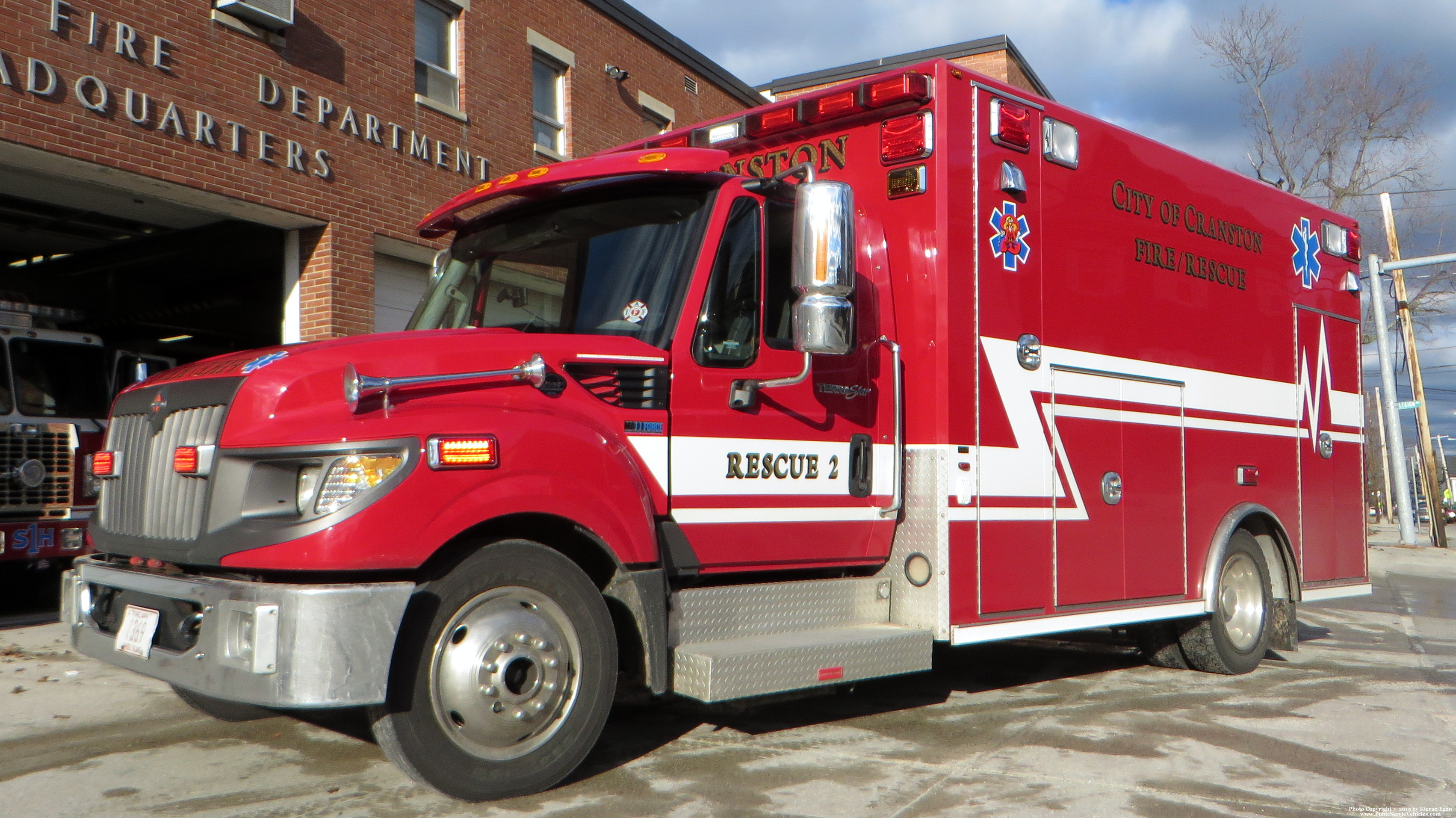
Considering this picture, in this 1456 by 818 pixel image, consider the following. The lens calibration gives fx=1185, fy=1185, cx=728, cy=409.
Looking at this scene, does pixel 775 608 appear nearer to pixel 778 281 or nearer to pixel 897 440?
pixel 897 440

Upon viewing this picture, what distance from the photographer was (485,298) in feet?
17.9

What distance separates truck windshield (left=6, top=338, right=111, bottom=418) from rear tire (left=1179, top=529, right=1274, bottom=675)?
8.99m

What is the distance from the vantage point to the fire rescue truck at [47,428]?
9320mm

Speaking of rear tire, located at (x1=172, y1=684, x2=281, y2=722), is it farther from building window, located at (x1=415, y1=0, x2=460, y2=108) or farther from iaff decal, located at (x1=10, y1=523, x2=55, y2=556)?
building window, located at (x1=415, y1=0, x2=460, y2=108)

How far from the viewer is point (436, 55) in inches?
533

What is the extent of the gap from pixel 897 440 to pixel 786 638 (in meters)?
1.12

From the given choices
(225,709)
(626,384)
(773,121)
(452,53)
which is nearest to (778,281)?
(626,384)

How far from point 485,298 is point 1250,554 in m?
5.30

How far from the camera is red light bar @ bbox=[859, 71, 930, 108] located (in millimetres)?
5633

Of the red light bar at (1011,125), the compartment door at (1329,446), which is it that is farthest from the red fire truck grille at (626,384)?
the compartment door at (1329,446)

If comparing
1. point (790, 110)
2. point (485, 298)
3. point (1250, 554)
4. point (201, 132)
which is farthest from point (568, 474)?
point (201, 132)

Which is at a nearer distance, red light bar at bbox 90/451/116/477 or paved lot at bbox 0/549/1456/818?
paved lot at bbox 0/549/1456/818

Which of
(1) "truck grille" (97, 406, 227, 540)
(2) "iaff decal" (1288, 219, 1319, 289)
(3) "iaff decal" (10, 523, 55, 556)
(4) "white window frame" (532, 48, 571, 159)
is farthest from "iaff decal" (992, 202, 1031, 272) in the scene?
(4) "white window frame" (532, 48, 571, 159)

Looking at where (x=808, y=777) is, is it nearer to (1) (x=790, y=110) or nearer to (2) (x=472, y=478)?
(2) (x=472, y=478)
